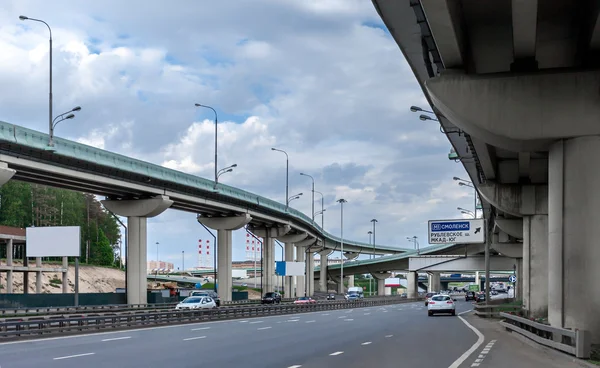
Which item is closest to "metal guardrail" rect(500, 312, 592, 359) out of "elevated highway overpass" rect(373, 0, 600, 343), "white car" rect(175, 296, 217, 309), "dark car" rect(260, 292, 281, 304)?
"elevated highway overpass" rect(373, 0, 600, 343)

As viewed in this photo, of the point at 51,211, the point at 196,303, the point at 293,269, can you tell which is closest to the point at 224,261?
the point at 293,269

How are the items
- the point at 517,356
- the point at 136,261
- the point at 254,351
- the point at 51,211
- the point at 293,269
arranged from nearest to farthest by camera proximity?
the point at 517,356
the point at 254,351
the point at 136,261
the point at 293,269
the point at 51,211

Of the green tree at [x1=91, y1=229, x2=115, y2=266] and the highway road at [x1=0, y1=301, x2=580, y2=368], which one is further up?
the highway road at [x1=0, y1=301, x2=580, y2=368]

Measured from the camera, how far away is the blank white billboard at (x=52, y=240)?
55281 mm

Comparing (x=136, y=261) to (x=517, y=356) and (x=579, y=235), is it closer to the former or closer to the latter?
(x=517, y=356)

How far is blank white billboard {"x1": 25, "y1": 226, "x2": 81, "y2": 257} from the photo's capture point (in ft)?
181

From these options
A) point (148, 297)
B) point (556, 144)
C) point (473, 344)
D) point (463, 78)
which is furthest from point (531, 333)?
point (148, 297)

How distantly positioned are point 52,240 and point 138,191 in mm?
8553

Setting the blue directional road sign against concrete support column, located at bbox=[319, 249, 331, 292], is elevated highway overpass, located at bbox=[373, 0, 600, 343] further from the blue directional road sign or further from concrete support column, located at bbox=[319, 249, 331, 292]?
concrete support column, located at bbox=[319, 249, 331, 292]

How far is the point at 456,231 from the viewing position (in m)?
72.0

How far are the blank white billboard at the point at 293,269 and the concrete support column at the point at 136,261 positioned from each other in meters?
46.3

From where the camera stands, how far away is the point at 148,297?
7306 cm

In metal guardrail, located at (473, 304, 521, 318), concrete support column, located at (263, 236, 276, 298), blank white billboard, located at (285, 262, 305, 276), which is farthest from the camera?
blank white billboard, located at (285, 262, 305, 276)

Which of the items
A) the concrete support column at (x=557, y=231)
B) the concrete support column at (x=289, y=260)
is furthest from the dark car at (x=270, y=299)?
the concrete support column at (x=557, y=231)
